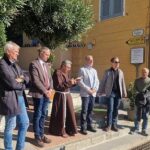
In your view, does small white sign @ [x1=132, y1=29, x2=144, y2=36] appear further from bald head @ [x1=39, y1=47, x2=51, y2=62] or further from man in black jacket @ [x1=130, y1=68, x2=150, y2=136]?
bald head @ [x1=39, y1=47, x2=51, y2=62]

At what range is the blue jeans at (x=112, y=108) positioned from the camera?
8.64 meters

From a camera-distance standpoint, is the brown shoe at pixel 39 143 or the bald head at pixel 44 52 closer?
the brown shoe at pixel 39 143

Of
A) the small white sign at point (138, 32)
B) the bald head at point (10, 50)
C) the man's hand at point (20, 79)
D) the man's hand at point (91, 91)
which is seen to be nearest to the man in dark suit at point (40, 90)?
the man's hand at point (20, 79)

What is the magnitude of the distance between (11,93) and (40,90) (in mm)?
1070

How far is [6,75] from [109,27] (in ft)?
31.0

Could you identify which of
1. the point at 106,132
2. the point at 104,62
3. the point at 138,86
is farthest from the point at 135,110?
the point at 104,62

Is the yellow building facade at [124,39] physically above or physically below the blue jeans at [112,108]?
above

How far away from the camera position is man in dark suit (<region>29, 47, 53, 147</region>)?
274 inches

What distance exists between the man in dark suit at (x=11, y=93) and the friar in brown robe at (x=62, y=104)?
1.55 metres

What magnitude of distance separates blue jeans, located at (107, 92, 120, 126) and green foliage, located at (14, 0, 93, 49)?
221 cm

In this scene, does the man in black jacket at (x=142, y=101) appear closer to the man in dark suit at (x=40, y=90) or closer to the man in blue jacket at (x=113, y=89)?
the man in blue jacket at (x=113, y=89)

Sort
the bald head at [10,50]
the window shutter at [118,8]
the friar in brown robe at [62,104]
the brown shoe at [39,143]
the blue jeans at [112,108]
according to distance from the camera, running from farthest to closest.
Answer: the window shutter at [118,8], the blue jeans at [112,108], the friar in brown robe at [62,104], the brown shoe at [39,143], the bald head at [10,50]

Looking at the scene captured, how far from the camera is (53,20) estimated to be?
932cm

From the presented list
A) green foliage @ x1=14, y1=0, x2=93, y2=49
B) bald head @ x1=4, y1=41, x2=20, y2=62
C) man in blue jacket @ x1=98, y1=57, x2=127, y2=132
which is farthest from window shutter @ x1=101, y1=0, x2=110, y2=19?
bald head @ x1=4, y1=41, x2=20, y2=62
